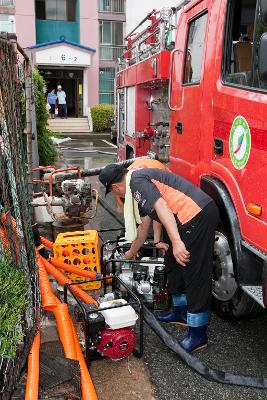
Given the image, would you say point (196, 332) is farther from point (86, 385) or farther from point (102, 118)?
point (102, 118)

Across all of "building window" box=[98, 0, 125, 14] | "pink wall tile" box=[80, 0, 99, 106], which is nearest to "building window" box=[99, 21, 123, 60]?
"building window" box=[98, 0, 125, 14]

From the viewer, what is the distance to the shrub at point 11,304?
2400 millimetres

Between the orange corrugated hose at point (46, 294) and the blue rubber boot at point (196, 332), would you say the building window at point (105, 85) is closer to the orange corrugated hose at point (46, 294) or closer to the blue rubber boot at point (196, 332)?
the orange corrugated hose at point (46, 294)

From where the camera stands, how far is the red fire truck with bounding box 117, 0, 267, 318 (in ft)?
9.03

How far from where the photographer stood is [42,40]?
27219mm

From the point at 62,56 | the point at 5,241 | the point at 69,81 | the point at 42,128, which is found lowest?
the point at 5,241

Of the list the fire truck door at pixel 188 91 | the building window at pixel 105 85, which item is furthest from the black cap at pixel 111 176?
the building window at pixel 105 85

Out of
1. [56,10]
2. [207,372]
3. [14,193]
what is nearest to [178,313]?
[207,372]

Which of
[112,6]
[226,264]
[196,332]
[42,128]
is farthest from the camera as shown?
[112,6]

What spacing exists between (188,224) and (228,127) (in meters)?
0.74

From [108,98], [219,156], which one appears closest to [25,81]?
[219,156]

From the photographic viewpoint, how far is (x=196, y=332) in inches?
126

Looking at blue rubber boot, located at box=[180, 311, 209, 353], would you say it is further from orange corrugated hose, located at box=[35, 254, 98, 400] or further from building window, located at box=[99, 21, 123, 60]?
building window, located at box=[99, 21, 123, 60]

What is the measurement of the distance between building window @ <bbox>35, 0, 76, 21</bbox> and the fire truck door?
83.6 feet
